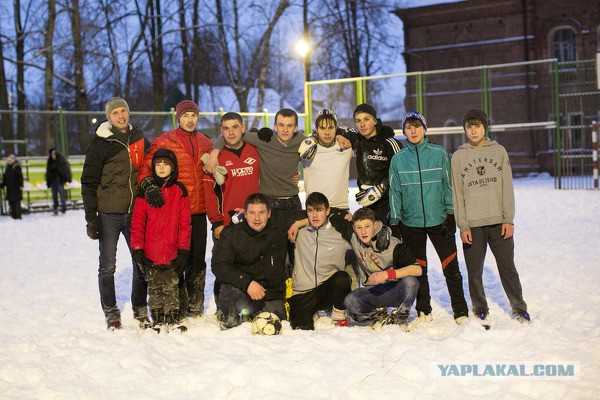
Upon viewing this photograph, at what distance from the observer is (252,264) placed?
6.02 m

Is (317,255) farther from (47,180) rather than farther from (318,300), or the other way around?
(47,180)

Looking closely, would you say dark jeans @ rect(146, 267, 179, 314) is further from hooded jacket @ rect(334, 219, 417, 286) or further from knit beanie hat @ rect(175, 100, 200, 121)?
hooded jacket @ rect(334, 219, 417, 286)

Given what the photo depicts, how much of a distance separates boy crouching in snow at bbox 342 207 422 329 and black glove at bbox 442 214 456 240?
1.15 feet

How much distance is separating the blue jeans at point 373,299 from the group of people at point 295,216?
11 millimetres

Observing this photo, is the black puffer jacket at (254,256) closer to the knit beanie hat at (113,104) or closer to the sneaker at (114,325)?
the sneaker at (114,325)

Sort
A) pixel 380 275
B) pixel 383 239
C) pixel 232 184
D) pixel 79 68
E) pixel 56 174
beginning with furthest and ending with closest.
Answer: pixel 79 68
pixel 56 174
pixel 232 184
pixel 383 239
pixel 380 275

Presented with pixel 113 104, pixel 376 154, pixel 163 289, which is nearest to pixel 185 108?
pixel 113 104

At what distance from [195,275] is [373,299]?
64.4 inches

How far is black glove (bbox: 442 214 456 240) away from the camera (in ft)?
19.0

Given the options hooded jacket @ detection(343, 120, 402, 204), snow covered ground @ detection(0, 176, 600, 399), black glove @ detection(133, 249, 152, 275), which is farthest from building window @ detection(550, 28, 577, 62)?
black glove @ detection(133, 249, 152, 275)

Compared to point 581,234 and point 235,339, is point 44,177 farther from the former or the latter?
point 235,339

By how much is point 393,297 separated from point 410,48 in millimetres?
31542

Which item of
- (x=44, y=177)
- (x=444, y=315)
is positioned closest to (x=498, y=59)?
(x=44, y=177)

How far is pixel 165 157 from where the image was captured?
5758mm
